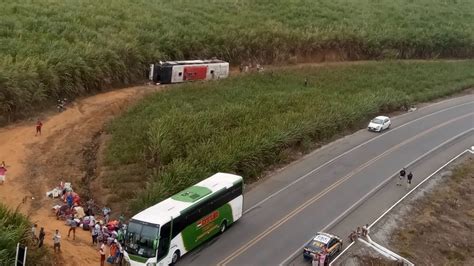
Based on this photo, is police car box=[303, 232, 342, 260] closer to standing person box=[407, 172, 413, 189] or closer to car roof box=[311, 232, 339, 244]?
car roof box=[311, 232, 339, 244]

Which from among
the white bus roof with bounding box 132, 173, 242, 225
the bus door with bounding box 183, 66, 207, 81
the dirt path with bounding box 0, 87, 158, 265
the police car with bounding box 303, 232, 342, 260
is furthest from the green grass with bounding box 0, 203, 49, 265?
the bus door with bounding box 183, 66, 207, 81

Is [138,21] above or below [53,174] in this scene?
above

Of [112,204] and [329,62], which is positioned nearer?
[112,204]

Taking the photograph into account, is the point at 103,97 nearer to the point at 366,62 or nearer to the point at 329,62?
the point at 329,62

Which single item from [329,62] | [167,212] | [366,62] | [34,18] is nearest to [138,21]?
[34,18]

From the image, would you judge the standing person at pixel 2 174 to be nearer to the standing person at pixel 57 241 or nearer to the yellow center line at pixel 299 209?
the standing person at pixel 57 241

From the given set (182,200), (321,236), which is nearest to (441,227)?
(321,236)

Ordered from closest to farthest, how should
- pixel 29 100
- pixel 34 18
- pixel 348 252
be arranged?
pixel 348 252, pixel 29 100, pixel 34 18
